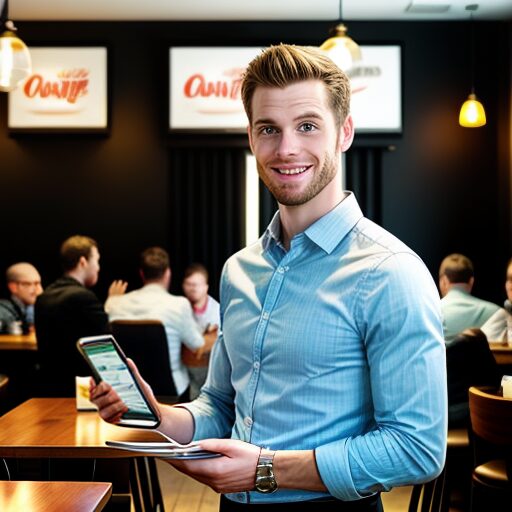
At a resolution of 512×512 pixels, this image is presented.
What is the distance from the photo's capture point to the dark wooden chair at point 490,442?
2.81m

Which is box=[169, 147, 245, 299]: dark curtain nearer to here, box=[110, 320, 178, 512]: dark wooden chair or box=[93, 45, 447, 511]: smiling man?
box=[110, 320, 178, 512]: dark wooden chair

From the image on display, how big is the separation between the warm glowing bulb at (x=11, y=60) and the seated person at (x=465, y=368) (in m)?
2.80

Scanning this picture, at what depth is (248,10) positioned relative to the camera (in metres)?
6.49

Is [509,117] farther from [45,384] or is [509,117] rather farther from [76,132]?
[45,384]

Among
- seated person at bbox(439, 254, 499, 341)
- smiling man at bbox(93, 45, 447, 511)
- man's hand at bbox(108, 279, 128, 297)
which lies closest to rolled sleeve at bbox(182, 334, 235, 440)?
smiling man at bbox(93, 45, 447, 511)

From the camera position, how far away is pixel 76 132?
22.1 ft

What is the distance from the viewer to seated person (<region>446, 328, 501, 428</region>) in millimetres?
3582

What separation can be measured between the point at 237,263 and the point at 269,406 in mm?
365

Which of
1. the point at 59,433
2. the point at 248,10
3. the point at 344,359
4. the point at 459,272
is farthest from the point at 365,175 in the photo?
the point at 344,359

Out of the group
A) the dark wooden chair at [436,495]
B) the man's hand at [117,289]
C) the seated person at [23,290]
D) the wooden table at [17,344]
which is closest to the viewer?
the dark wooden chair at [436,495]

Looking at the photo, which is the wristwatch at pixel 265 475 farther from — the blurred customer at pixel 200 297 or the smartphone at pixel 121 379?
the blurred customer at pixel 200 297

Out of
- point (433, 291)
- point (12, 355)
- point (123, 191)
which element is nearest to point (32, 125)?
point (123, 191)

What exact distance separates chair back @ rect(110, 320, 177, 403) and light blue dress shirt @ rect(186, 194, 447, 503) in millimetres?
2786

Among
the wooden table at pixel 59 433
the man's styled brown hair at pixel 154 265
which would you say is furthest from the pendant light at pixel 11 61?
the wooden table at pixel 59 433
